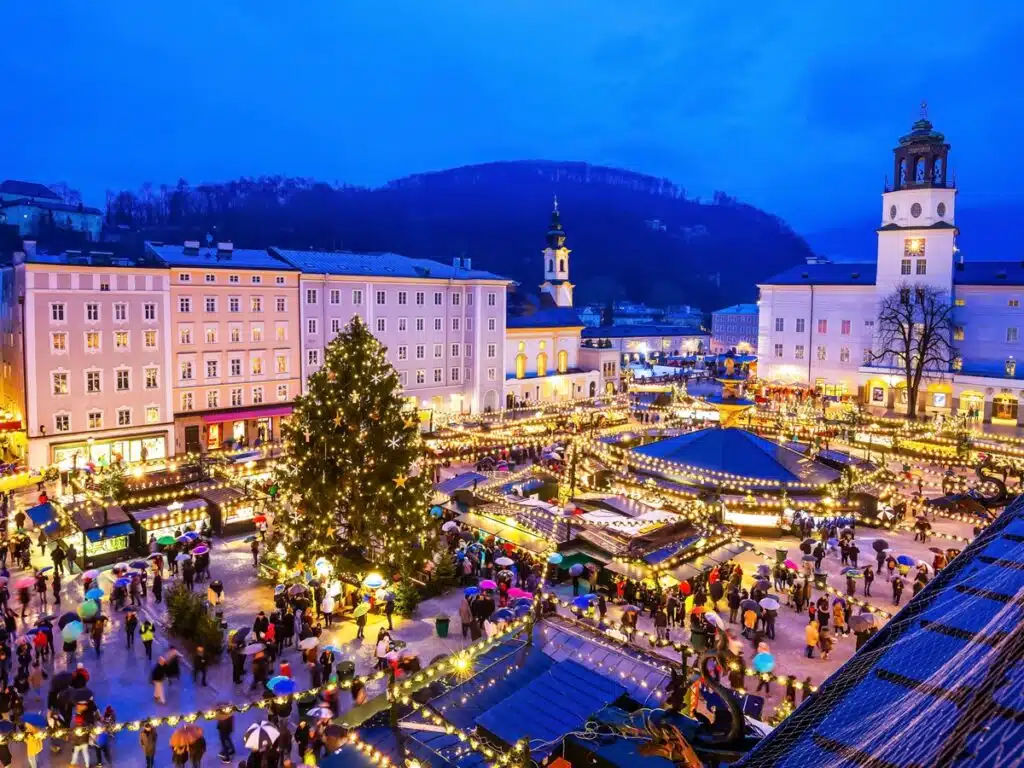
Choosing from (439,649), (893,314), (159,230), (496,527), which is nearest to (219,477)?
(496,527)

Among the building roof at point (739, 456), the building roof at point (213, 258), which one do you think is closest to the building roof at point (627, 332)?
the building roof at point (213, 258)

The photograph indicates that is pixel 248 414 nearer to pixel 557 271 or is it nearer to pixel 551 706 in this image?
pixel 551 706

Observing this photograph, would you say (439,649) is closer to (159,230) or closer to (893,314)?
(893,314)

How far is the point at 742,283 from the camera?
164 metres

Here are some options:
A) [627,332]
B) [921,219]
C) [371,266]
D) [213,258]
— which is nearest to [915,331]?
[921,219]

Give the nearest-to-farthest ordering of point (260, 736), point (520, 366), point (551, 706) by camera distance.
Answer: point (551, 706), point (260, 736), point (520, 366)

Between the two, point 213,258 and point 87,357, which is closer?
point 87,357

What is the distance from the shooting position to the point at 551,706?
9.13 m

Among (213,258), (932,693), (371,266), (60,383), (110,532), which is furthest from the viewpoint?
(371,266)

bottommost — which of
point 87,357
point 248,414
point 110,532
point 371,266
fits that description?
point 110,532

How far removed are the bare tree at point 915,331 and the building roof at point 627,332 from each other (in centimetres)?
2888

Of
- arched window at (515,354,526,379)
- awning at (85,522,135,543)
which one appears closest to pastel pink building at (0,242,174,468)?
awning at (85,522,135,543)

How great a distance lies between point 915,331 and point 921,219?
8470 millimetres

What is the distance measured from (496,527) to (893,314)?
4306 centimetres
